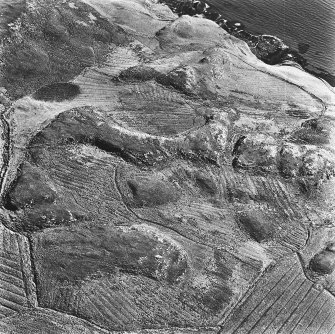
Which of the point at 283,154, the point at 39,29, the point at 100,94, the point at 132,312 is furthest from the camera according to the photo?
the point at 39,29

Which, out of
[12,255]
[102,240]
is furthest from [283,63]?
[12,255]

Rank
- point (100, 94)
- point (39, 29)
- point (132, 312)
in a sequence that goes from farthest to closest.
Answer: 1. point (39, 29)
2. point (100, 94)
3. point (132, 312)

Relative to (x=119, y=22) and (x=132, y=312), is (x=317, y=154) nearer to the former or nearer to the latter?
(x=132, y=312)

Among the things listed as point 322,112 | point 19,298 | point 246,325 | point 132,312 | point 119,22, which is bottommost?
point 19,298

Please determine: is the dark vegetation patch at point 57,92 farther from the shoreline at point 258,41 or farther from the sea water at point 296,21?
the sea water at point 296,21

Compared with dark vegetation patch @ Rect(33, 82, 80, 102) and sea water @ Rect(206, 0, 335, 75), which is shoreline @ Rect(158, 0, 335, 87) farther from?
dark vegetation patch @ Rect(33, 82, 80, 102)

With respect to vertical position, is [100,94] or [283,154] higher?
[283,154]

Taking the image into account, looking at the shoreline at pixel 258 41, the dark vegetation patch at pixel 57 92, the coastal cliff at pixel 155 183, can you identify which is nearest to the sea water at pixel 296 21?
the shoreline at pixel 258 41
